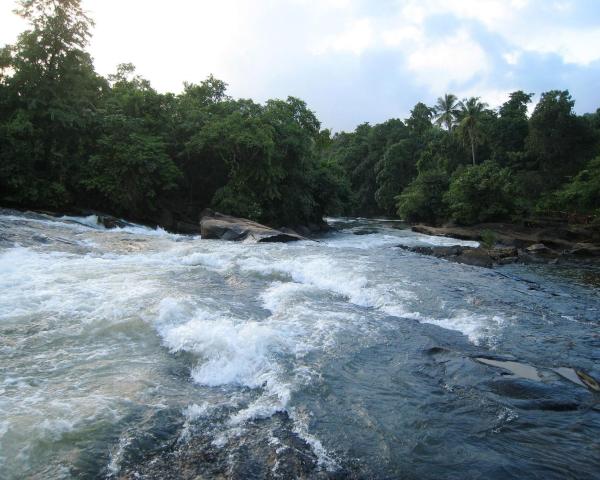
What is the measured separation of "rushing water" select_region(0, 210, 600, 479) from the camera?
3240 mm

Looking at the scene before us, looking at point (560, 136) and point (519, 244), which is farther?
point (560, 136)

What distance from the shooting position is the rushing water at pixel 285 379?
3240 mm

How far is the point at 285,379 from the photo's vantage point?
4453mm

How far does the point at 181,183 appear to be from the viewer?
25.2 meters

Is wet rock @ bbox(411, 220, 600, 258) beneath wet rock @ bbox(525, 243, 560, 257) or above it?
above

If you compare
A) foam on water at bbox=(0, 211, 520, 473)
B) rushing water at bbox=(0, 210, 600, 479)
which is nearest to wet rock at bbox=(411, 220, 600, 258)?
rushing water at bbox=(0, 210, 600, 479)

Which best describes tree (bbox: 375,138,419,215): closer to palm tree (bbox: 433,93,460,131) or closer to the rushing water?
palm tree (bbox: 433,93,460,131)

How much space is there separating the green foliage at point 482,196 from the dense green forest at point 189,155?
2.8 inches

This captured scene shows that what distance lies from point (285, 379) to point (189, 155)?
70.0ft

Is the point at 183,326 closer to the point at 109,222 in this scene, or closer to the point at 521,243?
the point at 109,222

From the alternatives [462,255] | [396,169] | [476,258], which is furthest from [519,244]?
[396,169]

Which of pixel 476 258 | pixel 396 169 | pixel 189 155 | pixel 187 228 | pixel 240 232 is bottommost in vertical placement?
pixel 476 258

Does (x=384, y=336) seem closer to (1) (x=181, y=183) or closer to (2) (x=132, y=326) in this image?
(2) (x=132, y=326)

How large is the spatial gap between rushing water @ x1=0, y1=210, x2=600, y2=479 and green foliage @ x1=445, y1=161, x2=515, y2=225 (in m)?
19.3
